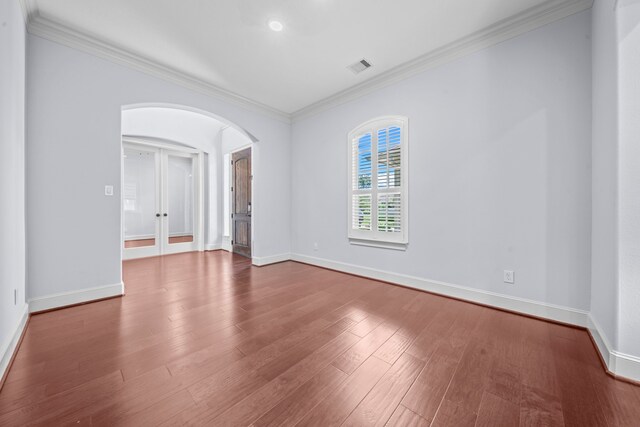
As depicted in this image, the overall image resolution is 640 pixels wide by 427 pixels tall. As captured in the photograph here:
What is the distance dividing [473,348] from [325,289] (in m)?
1.75

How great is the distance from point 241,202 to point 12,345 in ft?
13.5

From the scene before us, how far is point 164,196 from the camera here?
225 inches

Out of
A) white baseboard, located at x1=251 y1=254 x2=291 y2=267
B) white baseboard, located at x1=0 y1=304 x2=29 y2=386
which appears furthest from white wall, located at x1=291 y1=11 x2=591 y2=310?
white baseboard, located at x1=0 y1=304 x2=29 y2=386

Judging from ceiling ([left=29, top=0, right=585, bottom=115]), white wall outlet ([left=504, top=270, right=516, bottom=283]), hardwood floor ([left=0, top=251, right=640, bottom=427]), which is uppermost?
ceiling ([left=29, top=0, right=585, bottom=115])

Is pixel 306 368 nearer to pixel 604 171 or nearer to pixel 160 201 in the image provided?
pixel 604 171

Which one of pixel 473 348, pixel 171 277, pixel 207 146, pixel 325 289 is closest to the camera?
pixel 473 348

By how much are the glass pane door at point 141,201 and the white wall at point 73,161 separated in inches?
109

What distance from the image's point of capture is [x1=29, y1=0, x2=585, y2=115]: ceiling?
2.33 m

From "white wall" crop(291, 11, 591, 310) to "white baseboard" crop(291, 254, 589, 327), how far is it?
64mm

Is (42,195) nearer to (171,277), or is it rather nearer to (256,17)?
(171,277)

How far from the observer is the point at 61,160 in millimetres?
2623

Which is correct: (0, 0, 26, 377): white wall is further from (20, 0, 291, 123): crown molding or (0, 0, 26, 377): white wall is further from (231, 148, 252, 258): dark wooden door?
(231, 148, 252, 258): dark wooden door

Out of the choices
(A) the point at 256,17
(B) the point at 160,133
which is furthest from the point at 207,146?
Result: (A) the point at 256,17

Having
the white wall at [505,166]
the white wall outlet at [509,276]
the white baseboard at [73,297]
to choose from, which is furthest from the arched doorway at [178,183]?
the white wall outlet at [509,276]
